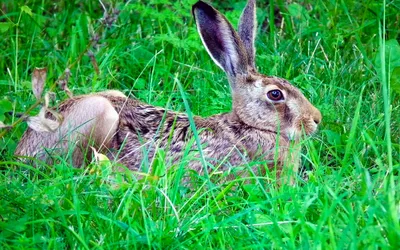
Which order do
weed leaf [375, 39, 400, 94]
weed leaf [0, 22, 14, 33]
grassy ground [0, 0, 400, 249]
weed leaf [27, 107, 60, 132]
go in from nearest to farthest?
grassy ground [0, 0, 400, 249]
weed leaf [27, 107, 60, 132]
weed leaf [375, 39, 400, 94]
weed leaf [0, 22, 14, 33]

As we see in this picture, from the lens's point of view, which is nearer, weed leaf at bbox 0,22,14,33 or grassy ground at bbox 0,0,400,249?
grassy ground at bbox 0,0,400,249

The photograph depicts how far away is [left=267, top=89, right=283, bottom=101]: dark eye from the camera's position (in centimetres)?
595

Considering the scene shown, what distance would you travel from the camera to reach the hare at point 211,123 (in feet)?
19.0

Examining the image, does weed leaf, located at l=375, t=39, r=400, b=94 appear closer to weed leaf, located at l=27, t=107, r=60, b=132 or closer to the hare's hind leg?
the hare's hind leg

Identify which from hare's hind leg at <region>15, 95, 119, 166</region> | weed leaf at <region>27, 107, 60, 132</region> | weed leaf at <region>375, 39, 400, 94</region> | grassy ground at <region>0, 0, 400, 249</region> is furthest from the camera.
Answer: weed leaf at <region>375, 39, 400, 94</region>

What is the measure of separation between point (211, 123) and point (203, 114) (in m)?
0.54

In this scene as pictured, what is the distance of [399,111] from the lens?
6.12m

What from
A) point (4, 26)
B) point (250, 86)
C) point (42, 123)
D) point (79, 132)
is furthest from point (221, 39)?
point (42, 123)

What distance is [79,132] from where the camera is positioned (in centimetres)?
574

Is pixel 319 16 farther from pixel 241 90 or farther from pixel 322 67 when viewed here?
pixel 241 90

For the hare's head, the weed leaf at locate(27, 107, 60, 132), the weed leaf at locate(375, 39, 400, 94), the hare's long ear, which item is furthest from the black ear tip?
the weed leaf at locate(27, 107, 60, 132)

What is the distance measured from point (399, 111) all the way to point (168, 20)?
2.19m

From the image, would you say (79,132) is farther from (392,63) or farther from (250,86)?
(392,63)

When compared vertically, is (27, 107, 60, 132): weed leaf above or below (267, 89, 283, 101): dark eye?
above
